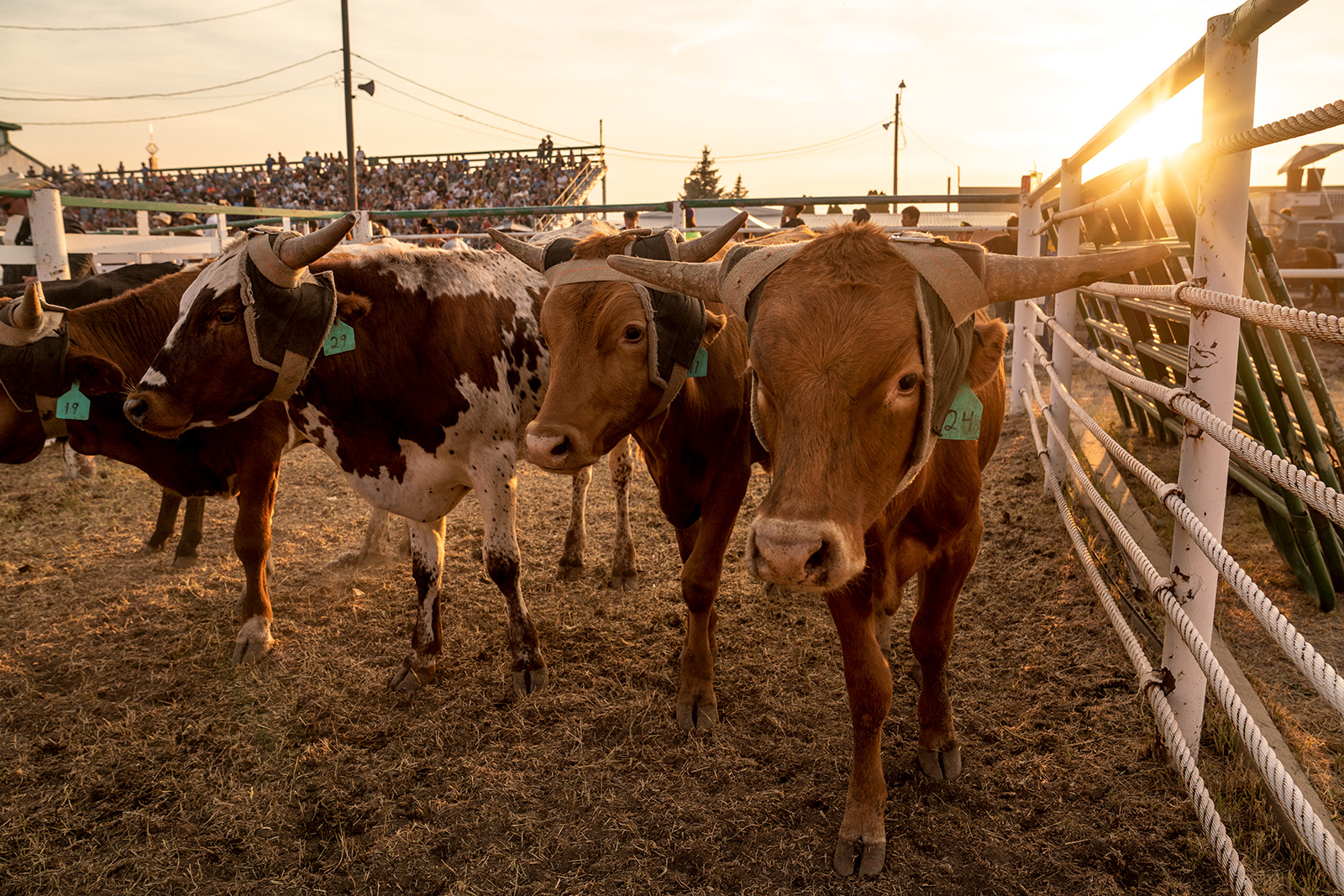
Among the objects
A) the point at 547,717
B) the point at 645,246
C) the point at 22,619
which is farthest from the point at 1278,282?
the point at 22,619

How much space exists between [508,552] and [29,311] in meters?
2.37

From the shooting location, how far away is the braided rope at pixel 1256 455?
1.41 metres

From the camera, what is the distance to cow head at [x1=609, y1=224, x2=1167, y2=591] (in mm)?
1576

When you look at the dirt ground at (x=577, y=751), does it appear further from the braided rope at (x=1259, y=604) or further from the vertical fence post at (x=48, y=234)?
the vertical fence post at (x=48, y=234)

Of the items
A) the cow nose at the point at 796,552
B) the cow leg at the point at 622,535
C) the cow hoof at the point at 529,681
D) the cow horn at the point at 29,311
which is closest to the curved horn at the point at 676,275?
the cow nose at the point at 796,552

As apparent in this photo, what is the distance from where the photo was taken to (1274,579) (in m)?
3.49

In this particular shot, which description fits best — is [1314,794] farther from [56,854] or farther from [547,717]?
[56,854]

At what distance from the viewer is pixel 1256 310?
170 cm

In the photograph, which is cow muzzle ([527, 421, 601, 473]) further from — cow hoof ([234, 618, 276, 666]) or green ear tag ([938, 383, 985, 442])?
cow hoof ([234, 618, 276, 666])

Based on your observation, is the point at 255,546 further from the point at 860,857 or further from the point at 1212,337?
the point at 1212,337

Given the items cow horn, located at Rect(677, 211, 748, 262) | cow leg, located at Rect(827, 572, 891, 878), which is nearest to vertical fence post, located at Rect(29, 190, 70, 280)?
cow horn, located at Rect(677, 211, 748, 262)

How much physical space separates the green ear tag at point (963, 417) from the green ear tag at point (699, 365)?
98 centimetres

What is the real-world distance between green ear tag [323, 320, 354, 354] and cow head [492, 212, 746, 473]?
90cm

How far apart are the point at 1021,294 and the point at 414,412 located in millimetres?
2330
